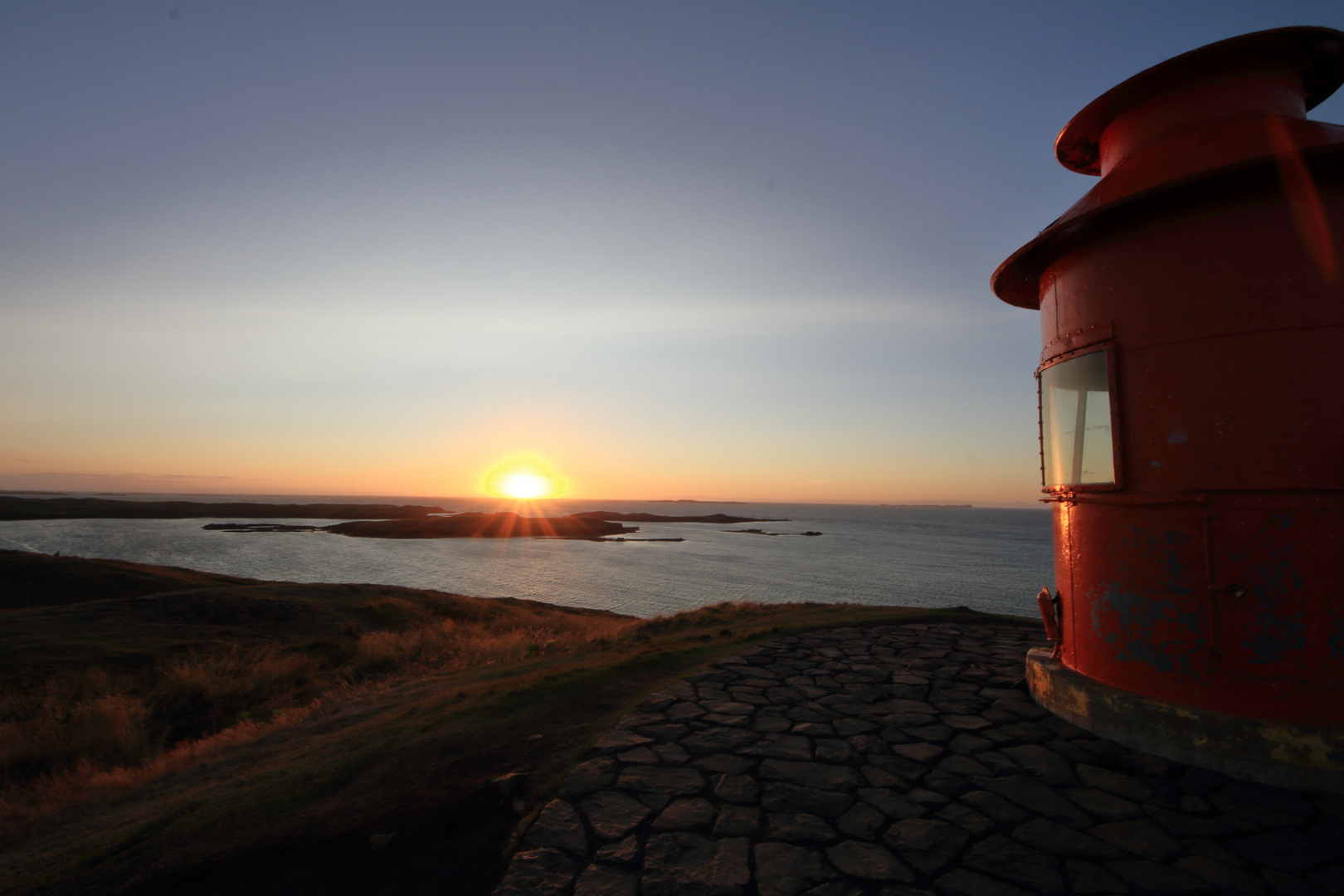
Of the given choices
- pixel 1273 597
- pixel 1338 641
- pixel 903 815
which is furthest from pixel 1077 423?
pixel 903 815

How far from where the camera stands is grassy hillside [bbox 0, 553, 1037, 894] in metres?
3.67

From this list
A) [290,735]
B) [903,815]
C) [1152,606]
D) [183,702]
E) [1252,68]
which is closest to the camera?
[903,815]

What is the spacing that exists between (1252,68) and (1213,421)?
9.57 ft

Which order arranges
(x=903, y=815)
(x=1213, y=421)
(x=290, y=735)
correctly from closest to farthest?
(x=903, y=815) < (x=1213, y=421) < (x=290, y=735)

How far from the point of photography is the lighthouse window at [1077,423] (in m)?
5.22

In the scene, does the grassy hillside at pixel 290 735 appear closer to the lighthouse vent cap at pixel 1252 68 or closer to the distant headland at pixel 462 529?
the lighthouse vent cap at pixel 1252 68

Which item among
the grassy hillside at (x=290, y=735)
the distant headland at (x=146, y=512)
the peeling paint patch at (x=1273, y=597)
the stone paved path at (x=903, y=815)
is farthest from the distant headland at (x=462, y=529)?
the peeling paint patch at (x=1273, y=597)

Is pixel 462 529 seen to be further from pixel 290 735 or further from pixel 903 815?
pixel 903 815

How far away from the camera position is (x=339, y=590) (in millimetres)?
20797

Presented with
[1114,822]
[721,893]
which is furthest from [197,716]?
[1114,822]

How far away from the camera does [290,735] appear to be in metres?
6.82

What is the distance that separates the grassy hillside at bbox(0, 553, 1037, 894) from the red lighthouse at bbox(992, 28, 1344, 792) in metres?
4.32

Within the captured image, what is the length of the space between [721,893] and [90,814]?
543cm

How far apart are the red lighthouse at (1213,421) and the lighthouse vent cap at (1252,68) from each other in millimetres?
15
